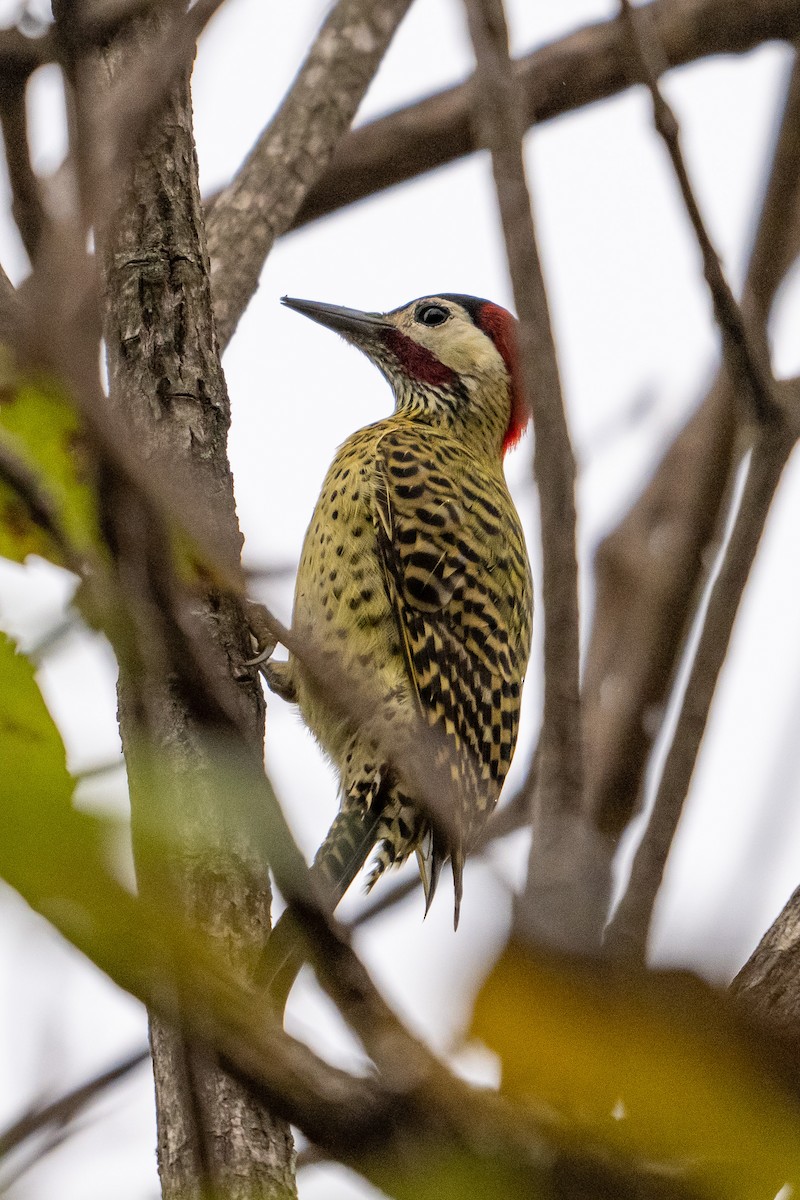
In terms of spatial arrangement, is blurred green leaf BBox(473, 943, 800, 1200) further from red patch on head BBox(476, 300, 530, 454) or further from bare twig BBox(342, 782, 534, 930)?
red patch on head BBox(476, 300, 530, 454)

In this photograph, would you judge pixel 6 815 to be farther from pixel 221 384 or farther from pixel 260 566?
pixel 221 384

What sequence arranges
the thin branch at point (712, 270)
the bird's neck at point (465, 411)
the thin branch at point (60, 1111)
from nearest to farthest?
the thin branch at point (60, 1111)
the thin branch at point (712, 270)
the bird's neck at point (465, 411)

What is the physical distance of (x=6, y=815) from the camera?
25.1 inches

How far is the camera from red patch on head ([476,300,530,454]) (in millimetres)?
5574

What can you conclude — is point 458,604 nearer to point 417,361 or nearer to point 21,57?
point 417,361

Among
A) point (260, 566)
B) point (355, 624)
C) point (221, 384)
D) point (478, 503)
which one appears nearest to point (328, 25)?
point (478, 503)

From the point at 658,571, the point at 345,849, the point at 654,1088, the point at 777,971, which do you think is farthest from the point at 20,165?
the point at 658,571

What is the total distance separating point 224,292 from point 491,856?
291cm

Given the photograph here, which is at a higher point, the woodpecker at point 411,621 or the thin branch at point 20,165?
the woodpecker at point 411,621

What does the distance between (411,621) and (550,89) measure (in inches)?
83.4

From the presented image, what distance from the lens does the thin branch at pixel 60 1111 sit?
1.16 m

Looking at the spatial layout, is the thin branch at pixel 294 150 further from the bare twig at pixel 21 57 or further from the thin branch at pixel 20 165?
the thin branch at pixel 20 165

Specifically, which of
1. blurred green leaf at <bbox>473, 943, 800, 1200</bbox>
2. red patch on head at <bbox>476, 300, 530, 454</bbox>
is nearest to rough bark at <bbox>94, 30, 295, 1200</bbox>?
blurred green leaf at <bbox>473, 943, 800, 1200</bbox>

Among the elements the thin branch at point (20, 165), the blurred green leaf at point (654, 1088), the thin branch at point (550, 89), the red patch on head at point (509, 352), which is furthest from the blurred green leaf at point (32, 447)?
the red patch on head at point (509, 352)
